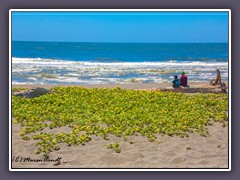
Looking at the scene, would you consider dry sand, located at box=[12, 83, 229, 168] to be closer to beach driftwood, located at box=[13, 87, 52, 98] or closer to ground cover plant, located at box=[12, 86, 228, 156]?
ground cover plant, located at box=[12, 86, 228, 156]

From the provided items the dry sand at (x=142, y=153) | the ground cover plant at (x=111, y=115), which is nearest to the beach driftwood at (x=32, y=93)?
the ground cover plant at (x=111, y=115)

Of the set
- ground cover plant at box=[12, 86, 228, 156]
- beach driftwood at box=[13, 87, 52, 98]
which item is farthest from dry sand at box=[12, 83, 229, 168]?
beach driftwood at box=[13, 87, 52, 98]

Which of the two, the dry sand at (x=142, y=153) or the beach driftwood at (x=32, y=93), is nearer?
the dry sand at (x=142, y=153)

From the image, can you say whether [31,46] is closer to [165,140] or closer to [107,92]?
[107,92]

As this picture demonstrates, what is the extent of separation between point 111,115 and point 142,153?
196 centimetres

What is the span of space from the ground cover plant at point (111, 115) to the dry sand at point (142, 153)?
0.48 ft

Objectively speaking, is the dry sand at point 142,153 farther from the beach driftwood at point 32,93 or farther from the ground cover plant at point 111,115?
the beach driftwood at point 32,93

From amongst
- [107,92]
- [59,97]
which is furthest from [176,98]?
[59,97]

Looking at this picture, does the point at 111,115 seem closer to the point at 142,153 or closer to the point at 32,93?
the point at 142,153

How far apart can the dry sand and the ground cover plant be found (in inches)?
5.7

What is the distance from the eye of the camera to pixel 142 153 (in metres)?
7.53

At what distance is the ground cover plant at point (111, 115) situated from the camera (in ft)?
27.1

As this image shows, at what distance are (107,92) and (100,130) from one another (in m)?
3.19

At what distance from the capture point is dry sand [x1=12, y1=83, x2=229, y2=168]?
7.13 meters
